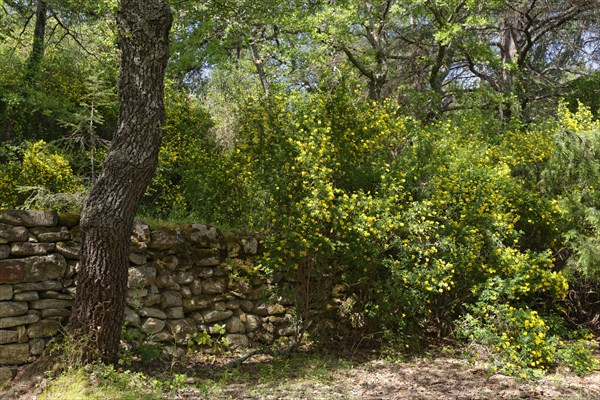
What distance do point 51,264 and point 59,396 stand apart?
1.29 metres

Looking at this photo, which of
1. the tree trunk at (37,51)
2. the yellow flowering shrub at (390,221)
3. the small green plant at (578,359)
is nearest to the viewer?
the small green plant at (578,359)

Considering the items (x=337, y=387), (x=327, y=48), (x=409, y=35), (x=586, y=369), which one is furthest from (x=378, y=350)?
(x=409, y=35)

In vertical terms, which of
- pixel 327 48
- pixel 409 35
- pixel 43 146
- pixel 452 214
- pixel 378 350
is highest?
pixel 409 35

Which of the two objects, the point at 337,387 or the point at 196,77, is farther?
the point at 196,77

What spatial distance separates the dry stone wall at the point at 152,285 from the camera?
15.1 feet

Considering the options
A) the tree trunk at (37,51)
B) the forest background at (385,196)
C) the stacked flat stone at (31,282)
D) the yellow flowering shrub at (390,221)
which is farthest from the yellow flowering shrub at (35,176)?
the tree trunk at (37,51)

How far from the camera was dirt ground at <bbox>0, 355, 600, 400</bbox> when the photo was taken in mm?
4422

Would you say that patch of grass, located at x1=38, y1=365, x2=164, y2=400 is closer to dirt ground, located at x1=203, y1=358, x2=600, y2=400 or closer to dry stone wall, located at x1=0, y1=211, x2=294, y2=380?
dirt ground, located at x1=203, y1=358, x2=600, y2=400

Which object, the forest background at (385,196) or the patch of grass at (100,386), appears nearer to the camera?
the patch of grass at (100,386)

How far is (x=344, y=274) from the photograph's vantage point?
6.04 m

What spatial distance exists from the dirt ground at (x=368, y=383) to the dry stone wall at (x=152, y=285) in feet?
1.53

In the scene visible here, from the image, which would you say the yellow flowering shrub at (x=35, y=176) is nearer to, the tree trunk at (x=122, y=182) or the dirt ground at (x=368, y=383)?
the tree trunk at (x=122, y=182)

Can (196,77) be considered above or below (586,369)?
above

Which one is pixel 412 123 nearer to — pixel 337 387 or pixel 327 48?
pixel 337 387
